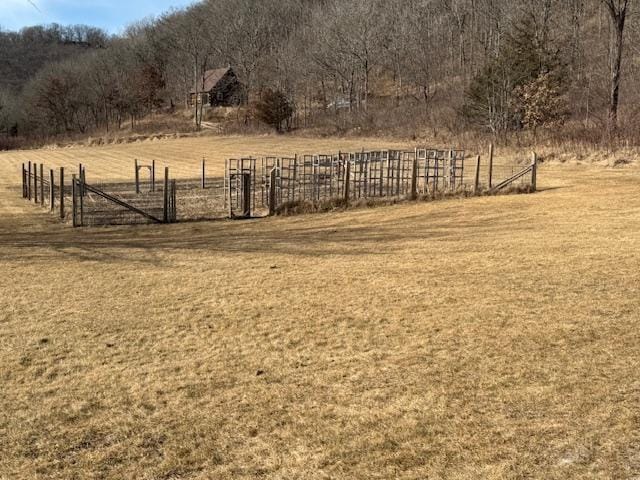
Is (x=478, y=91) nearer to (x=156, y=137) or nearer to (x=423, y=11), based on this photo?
(x=156, y=137)

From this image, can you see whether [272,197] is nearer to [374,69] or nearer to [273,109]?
[273,109]

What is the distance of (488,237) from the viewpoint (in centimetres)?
1425

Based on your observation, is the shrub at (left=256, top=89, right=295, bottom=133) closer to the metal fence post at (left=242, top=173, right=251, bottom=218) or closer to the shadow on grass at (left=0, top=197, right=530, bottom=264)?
the metal fence post at (left=242, top=173, right=251, bottom=218)

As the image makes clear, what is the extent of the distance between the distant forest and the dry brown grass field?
27.7 m

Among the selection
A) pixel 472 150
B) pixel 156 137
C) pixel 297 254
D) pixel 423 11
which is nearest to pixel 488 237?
pixel 297 254

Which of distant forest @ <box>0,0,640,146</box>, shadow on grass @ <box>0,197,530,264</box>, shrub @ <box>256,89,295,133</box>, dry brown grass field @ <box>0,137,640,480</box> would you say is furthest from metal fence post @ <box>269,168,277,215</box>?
shrub @ <box>256,89,295,133</box>

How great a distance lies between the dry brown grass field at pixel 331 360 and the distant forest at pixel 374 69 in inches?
1092

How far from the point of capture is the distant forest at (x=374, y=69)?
46219mm

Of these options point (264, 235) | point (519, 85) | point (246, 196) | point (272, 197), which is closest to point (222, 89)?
point (519, 85)

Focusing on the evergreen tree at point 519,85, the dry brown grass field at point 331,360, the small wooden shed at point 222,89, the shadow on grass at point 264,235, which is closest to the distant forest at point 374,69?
the evergreen tree at point 519,85

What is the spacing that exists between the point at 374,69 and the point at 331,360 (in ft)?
289

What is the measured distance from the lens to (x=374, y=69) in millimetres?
90500

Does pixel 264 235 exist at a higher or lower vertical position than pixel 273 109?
lower

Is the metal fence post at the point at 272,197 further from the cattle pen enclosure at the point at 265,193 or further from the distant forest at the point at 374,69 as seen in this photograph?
the distant forest at the point at 374,69
